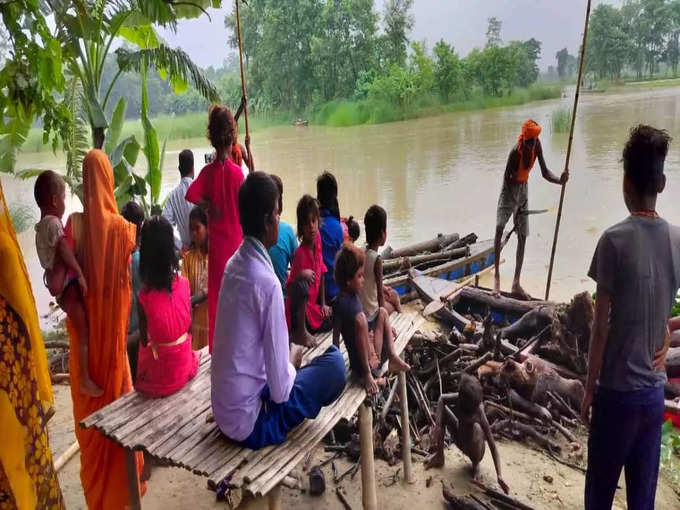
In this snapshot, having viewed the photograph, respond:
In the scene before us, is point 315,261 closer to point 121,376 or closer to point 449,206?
point 121,376

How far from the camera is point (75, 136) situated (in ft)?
17.1

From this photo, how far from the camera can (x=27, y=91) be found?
230 cm

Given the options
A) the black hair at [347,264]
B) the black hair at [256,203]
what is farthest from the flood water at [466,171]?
the black hair at [256,203]

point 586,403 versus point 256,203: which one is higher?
point 256,203

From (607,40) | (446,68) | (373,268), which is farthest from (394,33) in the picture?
(373,268)

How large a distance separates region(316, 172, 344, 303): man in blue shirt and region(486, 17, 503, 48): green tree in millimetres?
31521

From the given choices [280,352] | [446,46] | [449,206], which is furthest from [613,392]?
[446,46]

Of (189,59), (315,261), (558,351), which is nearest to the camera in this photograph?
(315,261)

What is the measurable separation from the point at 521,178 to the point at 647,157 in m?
3.31

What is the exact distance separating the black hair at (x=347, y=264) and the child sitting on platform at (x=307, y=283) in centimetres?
37

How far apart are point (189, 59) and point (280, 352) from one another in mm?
4199

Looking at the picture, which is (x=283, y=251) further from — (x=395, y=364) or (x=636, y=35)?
(x=636, y=35)

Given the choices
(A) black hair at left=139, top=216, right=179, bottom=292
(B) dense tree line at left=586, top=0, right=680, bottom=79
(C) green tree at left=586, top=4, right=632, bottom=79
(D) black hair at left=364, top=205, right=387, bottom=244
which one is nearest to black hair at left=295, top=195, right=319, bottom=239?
(D) black hair at left=364, top=205, right=387, bottom=244

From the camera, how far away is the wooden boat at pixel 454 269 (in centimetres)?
671
